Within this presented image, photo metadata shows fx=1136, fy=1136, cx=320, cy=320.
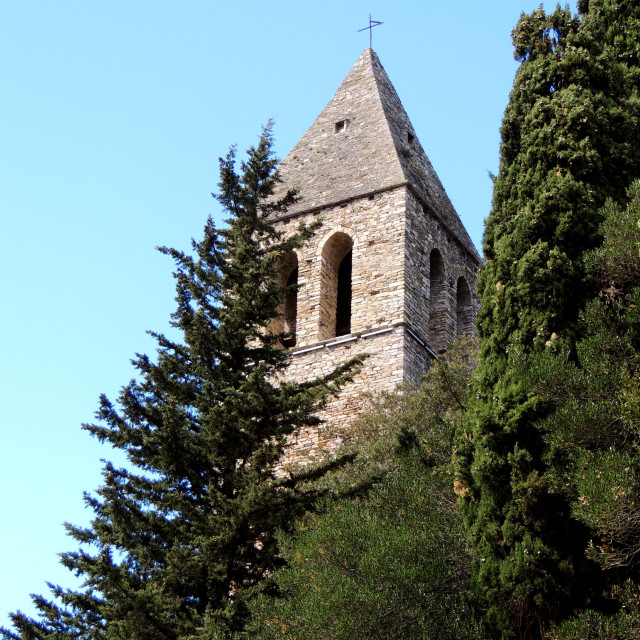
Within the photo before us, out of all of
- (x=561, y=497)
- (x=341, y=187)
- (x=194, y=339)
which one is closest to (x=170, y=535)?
(x=194, y=339)

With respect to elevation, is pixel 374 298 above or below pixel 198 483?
above

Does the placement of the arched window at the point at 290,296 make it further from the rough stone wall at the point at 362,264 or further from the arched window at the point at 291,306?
the rough stone wall at the point at 362,264

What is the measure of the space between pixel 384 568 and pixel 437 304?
38.1ft

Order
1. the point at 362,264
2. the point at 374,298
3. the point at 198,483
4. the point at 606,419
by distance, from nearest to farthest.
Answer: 1. the point at 606,419
2. the point at 198,483
3. the point at 374,298
4. the point at 362,264

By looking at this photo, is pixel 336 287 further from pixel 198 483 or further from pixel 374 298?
pixel 198 483

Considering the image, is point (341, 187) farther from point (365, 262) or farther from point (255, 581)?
point (255, 581)

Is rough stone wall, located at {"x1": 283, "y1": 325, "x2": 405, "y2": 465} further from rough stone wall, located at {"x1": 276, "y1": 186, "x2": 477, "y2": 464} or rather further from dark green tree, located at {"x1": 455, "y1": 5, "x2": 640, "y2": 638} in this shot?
dark green tree, located at {"x1": 455, "y1": 5, "x2": 640, "y2": 638}

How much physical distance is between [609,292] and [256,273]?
4.62 meters

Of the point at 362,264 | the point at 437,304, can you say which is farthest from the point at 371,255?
the point at 437,304

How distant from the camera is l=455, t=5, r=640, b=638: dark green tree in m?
8.87

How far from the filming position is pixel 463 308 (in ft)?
73.3

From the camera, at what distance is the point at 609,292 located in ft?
31.3

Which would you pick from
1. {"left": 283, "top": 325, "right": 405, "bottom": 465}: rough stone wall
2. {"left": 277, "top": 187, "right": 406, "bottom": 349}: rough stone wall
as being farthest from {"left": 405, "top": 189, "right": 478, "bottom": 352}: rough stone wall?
{"left": 283, "top": 325, "right": 405, "bottom": 465}: rough stone wall

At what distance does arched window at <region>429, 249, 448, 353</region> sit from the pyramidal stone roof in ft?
3.16
